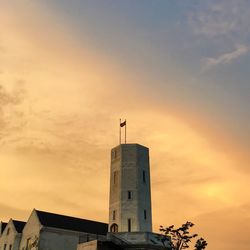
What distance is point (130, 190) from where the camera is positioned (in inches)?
2044

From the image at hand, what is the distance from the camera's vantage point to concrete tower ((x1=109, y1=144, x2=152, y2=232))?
5072 cm

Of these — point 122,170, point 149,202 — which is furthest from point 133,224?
point 122,170

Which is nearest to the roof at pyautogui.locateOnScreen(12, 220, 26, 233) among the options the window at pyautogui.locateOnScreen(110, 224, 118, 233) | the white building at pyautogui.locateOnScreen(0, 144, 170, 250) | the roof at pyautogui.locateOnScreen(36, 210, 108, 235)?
the white building at pyautogui.locateOnScreen(0, 144, 170, 250)

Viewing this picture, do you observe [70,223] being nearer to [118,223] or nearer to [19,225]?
[19,225]

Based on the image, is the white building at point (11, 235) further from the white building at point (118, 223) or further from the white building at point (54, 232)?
the white building at point (54, 232)

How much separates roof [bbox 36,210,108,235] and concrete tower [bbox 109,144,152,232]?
1000 centimetres

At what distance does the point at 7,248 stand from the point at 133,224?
85.3 feet

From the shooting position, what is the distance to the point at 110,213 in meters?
53.0

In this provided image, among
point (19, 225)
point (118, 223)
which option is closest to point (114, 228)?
point (118, 223)

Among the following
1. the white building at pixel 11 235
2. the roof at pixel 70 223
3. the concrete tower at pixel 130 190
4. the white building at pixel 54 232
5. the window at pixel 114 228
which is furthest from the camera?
the white building at pixel 11 235

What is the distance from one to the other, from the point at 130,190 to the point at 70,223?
14646mm

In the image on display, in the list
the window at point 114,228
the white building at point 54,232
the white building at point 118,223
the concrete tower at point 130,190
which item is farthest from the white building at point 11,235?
the concrete tower at point 130,190

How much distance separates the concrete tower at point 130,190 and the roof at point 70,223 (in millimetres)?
9995

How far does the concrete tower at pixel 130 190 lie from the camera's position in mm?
50719
